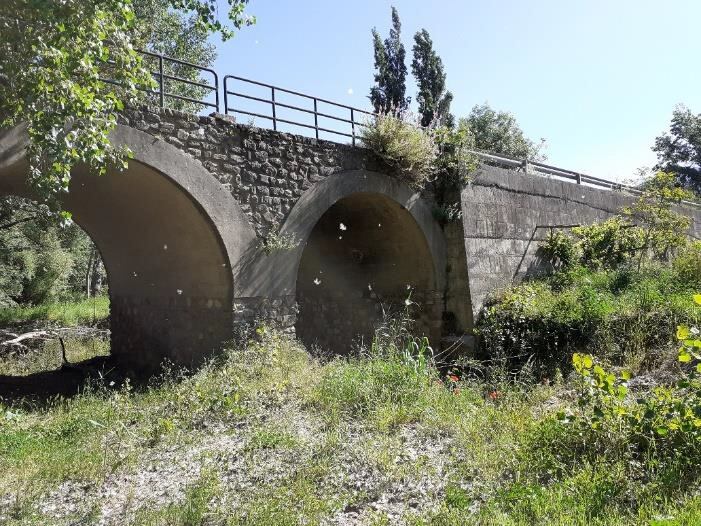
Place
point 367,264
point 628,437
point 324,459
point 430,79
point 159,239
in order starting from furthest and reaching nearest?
point 430,79 < point 367,264 < point 159,239 < point 324,459 < point 628,437

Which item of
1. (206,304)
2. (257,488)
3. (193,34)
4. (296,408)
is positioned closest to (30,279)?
(193,34)

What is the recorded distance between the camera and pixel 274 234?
7.83m

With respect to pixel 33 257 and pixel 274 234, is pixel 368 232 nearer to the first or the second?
pixel 274 234

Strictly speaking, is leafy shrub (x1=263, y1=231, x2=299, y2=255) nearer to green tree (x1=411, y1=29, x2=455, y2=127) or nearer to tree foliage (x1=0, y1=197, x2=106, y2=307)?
tree foliage (x1=0, y1=197, x2=106, y2=307)

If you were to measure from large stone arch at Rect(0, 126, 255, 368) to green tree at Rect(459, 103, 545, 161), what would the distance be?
20332 mm

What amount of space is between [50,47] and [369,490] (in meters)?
4.25

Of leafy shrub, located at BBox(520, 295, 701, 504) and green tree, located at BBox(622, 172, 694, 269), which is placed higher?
green tree, located at BBox(622, 172, 694, 269)

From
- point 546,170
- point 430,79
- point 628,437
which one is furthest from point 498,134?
point 628,437

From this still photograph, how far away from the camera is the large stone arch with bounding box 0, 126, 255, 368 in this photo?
22.4 ft

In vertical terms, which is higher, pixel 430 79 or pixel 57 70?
pixel 430 79

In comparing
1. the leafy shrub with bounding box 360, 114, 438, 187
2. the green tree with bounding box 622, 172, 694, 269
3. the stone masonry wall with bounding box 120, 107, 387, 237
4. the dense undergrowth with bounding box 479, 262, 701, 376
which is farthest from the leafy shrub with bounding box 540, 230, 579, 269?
the stone masonry wall with bounding box 120, 107, 387, 237

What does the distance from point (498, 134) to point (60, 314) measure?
20.7 m

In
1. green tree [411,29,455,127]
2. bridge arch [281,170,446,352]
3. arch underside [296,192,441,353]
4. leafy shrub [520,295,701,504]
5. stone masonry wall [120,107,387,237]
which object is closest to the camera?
leafy shrub [520,295,701,504]

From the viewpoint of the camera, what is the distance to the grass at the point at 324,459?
3.46 m
